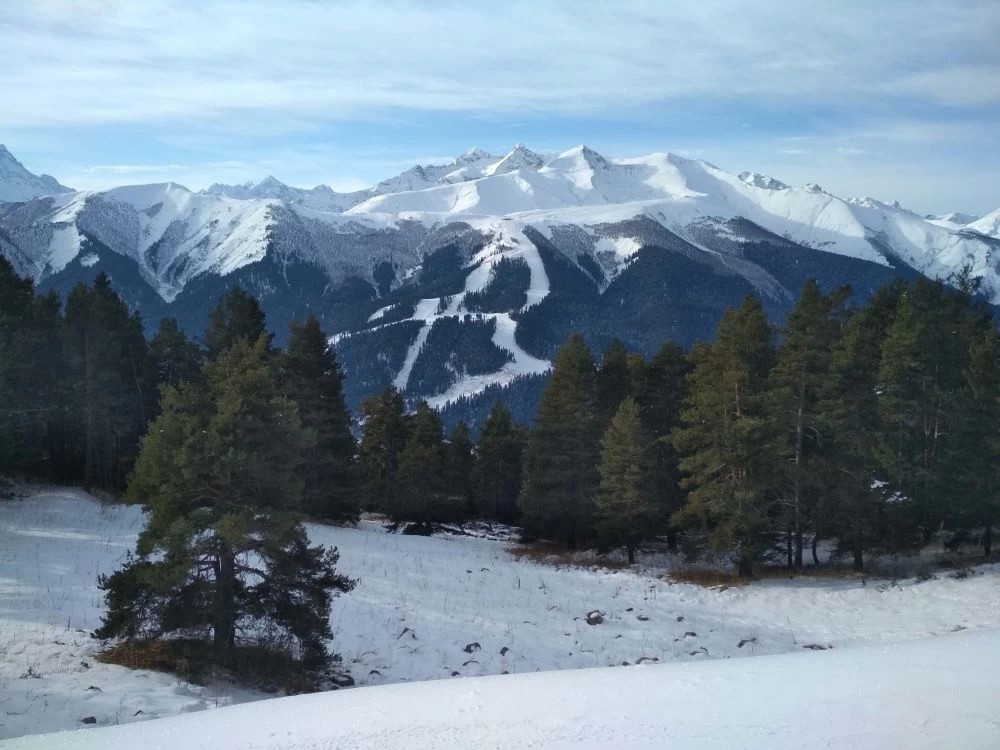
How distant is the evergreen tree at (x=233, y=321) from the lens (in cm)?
3192

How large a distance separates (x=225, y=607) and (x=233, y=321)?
21.6 metres

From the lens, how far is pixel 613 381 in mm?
A: 37594

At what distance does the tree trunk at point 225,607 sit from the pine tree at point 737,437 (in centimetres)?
1684

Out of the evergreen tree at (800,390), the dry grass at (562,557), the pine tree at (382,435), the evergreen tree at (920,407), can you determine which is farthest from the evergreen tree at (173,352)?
the evergreen tree at (920,407)

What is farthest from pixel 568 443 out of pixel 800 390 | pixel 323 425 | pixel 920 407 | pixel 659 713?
pixel 659 713

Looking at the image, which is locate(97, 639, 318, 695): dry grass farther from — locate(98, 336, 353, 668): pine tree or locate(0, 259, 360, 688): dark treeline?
locate(98, 336, 353, 668): pine tree

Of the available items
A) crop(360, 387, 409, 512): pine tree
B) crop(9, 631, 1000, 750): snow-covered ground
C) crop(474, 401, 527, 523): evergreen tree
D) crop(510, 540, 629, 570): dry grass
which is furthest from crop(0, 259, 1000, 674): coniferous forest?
crop(9, 631, 1000, 750): snow-covered ground

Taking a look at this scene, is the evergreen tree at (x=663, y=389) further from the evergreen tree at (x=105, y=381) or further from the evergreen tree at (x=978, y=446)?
the evergreen tree at (x=105, y=381)

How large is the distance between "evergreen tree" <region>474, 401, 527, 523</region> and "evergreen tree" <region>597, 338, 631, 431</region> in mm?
11075

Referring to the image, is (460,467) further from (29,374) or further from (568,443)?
(29,374)

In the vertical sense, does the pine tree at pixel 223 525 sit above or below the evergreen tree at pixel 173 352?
below

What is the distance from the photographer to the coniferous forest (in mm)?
12805

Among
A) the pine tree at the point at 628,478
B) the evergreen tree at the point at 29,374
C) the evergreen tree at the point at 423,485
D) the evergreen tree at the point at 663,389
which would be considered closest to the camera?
the evergreen tree at the point at 29,374

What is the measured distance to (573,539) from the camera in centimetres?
3766
